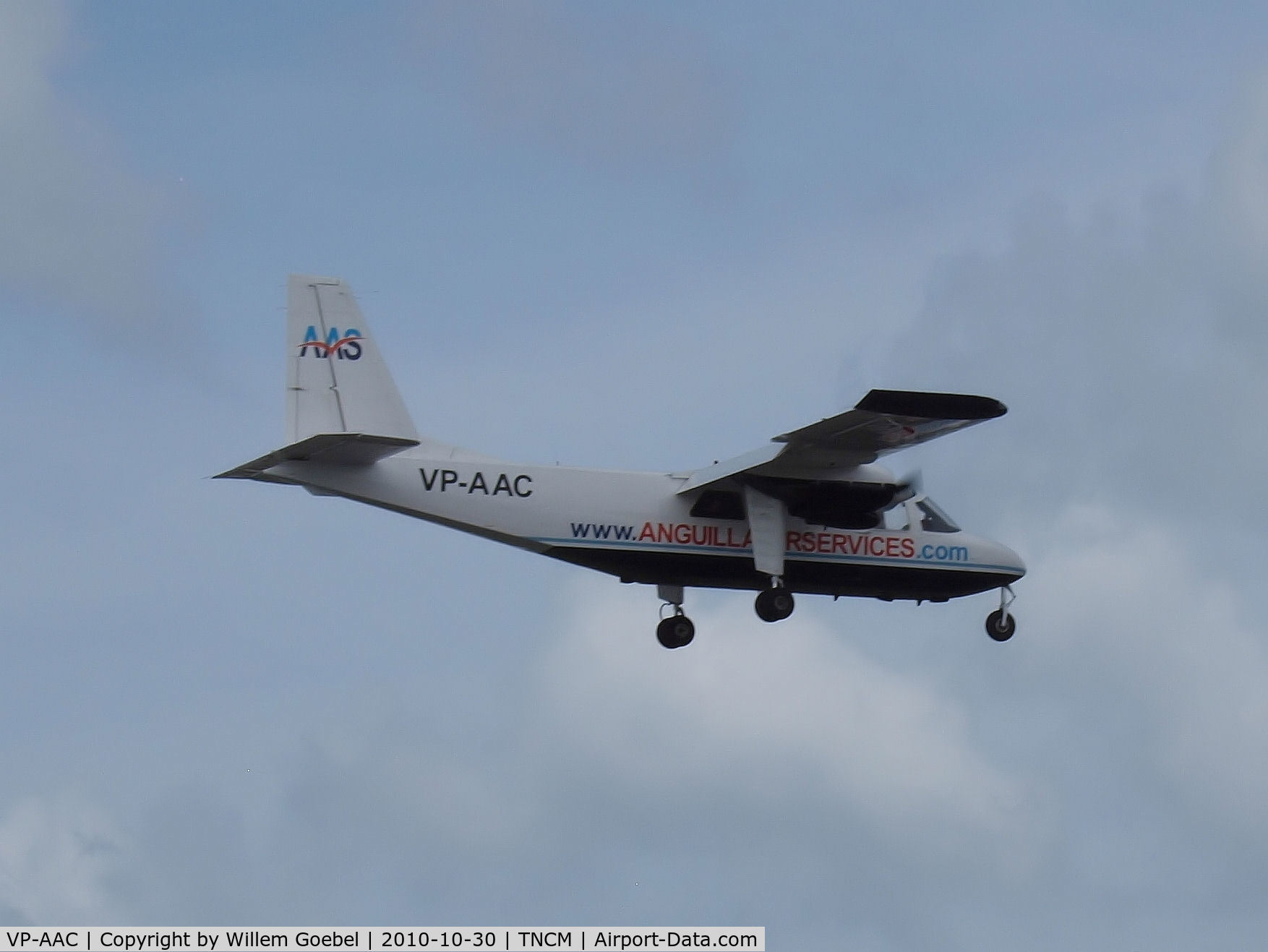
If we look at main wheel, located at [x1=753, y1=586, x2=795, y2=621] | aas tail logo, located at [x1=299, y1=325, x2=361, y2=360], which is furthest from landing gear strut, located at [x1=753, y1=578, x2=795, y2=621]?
aas tail logo, located at [x1=299, y1=325, x2=361, y2=360]

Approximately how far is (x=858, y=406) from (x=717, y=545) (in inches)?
197

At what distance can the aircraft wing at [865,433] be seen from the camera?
4056cm

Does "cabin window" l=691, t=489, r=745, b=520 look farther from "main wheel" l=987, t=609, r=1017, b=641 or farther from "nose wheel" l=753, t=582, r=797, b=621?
"main wheel" l=987, t=609, r=1017, b=641

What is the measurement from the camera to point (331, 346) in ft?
142

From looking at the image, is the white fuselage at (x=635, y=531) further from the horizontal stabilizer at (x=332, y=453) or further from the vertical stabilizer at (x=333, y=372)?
the vertical stabilizer at (x=333, y=372)

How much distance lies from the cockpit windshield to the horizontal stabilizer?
10516 mm

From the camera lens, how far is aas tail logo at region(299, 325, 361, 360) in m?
43.2

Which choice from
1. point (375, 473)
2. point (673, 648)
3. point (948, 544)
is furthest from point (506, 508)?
point (948, 544)

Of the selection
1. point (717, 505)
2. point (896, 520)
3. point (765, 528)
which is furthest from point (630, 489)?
point (896, 520)

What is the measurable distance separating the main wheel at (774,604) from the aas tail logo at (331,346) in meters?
9.02

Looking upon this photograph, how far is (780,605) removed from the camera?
4428cm

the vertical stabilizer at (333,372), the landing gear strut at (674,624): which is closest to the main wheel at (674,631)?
the landing gear strut at (674,624)

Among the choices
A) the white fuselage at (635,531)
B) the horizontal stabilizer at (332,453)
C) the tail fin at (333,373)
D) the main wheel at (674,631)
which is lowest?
the main wheel at (674,631)

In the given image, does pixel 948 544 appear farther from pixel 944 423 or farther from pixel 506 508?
pixel 506 508
